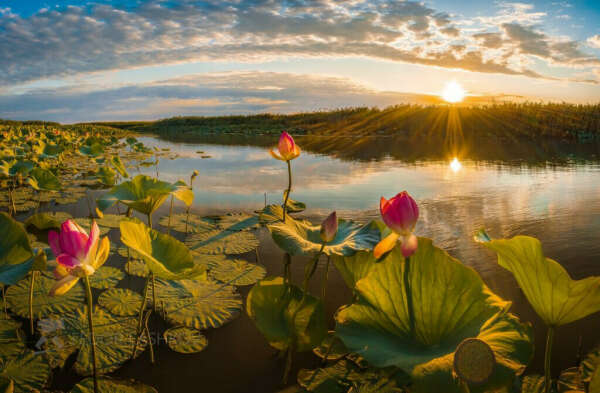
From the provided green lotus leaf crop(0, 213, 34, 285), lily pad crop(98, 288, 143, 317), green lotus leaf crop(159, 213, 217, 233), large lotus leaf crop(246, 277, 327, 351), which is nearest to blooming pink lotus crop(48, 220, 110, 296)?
green lotus leaf crop(0, 213, 34, 285)

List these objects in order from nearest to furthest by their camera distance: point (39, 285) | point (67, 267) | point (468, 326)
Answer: point (67, 267), point (468, 326), point (39, 285)

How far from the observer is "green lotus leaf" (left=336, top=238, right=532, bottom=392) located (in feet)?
3.09

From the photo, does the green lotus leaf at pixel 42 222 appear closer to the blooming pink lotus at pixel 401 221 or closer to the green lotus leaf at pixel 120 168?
the green lotus leaf at pixel 120 168

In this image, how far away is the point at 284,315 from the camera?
1.33 metres

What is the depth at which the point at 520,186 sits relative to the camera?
5.08 metres

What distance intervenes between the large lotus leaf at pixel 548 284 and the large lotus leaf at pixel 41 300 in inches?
76.3

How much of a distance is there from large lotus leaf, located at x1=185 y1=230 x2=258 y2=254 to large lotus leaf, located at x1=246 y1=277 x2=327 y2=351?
1.19 meters

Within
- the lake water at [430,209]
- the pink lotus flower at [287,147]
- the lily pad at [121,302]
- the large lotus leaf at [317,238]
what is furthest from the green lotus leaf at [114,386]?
the pink lotus flower at [287,147]

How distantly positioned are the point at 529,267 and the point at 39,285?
2318 mm

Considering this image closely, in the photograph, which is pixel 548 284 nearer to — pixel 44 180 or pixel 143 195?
pixel 143 195

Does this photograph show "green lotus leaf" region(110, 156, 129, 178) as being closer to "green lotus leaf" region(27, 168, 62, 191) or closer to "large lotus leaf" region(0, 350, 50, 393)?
"green lotus leaf" region(27, 168, 62, 191)

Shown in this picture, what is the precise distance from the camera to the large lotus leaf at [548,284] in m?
0.86

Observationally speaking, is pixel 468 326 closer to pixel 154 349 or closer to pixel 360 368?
pixel 360 368

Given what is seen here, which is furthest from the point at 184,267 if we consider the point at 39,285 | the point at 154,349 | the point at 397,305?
the point at 39,285
